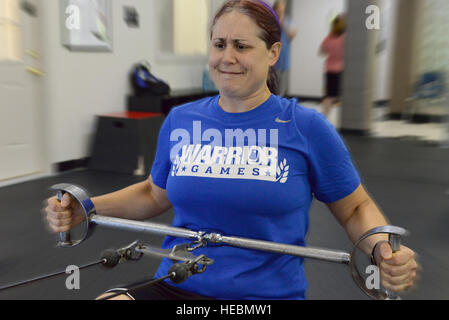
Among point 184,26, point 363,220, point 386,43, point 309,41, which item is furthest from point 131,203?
point 309,41

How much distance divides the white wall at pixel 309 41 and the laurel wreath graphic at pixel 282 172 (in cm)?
1018

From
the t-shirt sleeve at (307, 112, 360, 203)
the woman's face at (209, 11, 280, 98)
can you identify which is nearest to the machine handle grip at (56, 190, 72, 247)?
the woman's face at (209, 11, 280, 98)

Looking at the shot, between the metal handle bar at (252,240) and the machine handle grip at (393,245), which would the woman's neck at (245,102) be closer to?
the metal handle bar at (252,240)

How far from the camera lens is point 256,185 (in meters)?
1.09

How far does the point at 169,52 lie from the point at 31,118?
2.33m

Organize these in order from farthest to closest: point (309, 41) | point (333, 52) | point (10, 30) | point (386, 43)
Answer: point (309, 41) → point (386, 43) → point (333, 52) → point (10, 30)

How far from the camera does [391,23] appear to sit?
9.69 metres

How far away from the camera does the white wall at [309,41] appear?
10711mm

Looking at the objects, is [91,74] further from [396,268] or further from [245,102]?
[396,268]

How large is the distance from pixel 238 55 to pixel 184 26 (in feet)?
18.6

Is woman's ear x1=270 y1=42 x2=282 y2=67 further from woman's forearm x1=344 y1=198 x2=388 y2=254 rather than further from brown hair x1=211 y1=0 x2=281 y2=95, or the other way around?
woman's forearm x1=344 y1=198 x2=388 y2=254

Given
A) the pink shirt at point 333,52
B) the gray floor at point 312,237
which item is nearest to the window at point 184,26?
the pink shirt at point 333,52

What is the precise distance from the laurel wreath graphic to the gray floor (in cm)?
57
